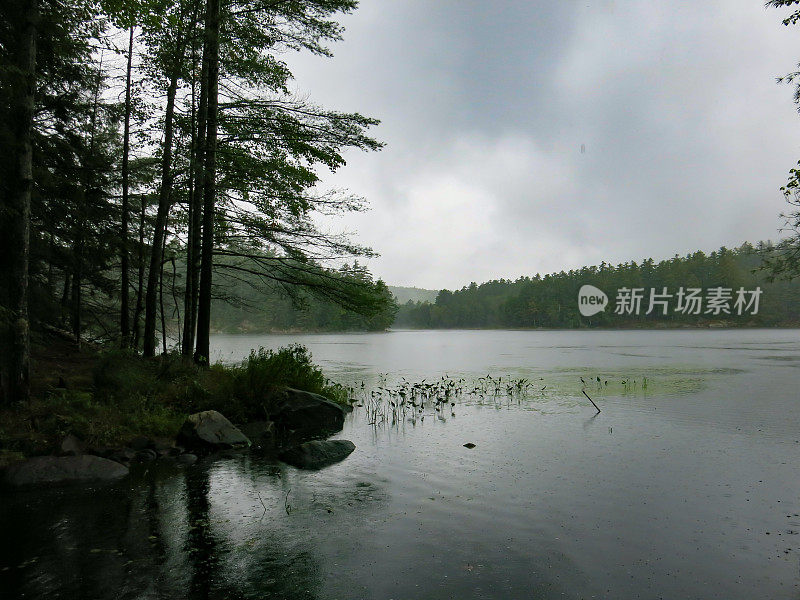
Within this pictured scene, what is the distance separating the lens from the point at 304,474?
8844 mm

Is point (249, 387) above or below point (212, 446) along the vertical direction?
above

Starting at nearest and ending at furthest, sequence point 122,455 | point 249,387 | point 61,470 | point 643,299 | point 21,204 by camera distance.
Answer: point 61,470, point 21,204, point 122,455, point 249,387, point 643,299

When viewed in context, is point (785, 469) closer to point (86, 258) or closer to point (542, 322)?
point (86, 258)

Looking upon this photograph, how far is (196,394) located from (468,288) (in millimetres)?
177425

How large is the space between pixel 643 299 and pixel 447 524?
125 m

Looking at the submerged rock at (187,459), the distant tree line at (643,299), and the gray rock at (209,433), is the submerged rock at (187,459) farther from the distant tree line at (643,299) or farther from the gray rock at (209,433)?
the distant tree line at (643,299)

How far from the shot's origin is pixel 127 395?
10.8 metres

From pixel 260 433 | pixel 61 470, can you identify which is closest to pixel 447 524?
pixel 61 470

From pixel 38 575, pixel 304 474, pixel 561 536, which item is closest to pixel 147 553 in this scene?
pixel 38 575

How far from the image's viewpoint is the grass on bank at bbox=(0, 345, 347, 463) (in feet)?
28.9

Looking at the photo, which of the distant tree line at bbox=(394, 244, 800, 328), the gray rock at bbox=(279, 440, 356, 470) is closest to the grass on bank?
the gray rock at bbox=(279, 440, 356, 470)

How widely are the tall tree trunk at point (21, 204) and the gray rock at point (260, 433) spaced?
445cm

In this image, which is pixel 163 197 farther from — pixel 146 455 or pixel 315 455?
pixel 315 455

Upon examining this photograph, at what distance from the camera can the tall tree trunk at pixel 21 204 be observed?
8680mm
